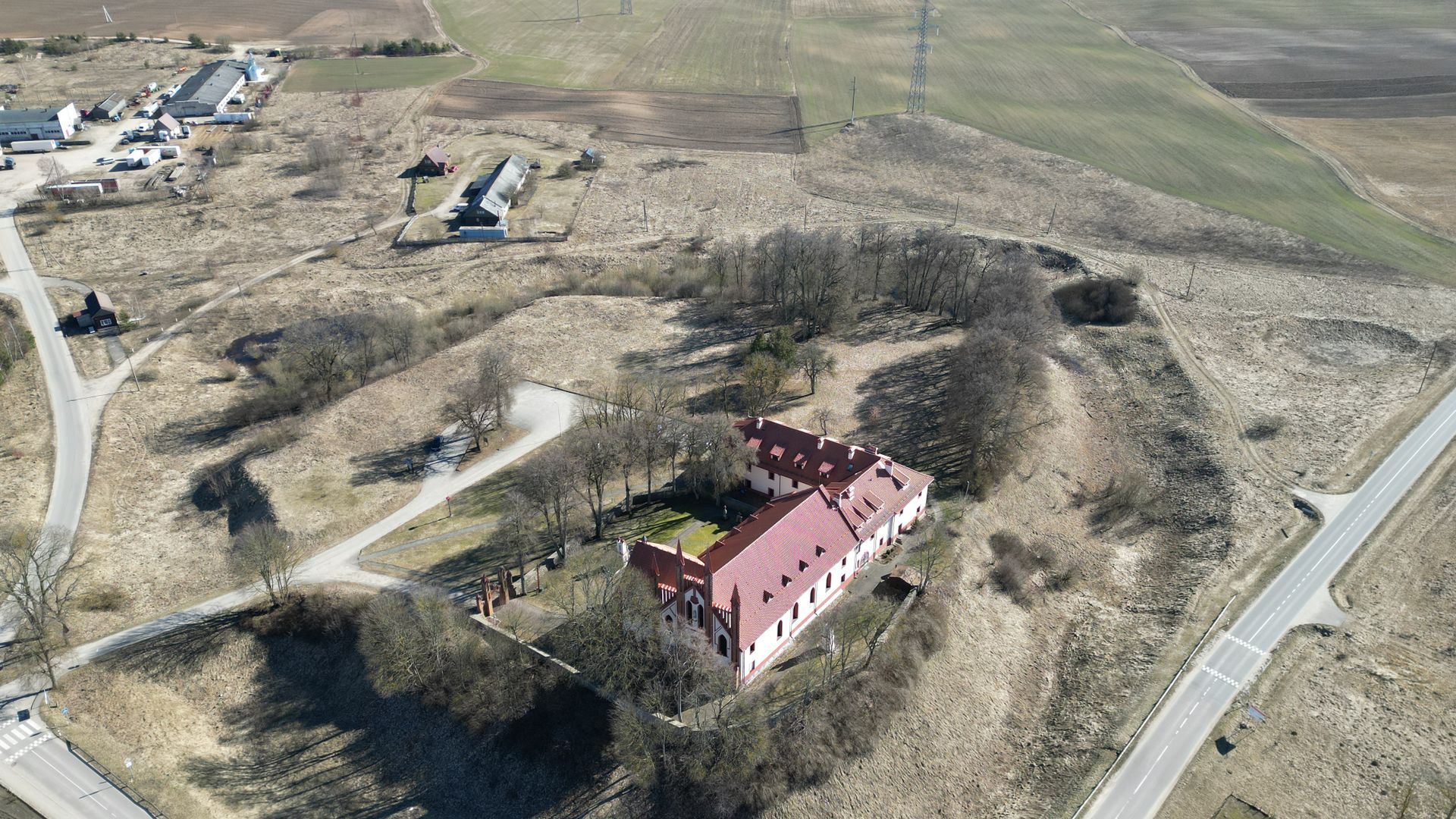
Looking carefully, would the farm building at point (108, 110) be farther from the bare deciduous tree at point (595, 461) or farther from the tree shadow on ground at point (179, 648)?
the bare deciduous tree at point (595, 461)

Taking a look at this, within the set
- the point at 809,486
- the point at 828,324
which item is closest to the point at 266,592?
the point at 809,486

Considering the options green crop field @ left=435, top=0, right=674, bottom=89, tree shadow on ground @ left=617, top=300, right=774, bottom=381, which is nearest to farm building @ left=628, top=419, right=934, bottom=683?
tree shadow on ground @ left=617, top=300, right=774, bottom=381

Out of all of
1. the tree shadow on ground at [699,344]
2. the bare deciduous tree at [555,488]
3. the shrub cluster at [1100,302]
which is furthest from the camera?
the shrub cluster at [1100,302]

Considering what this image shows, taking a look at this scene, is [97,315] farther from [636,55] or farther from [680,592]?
[636,55]

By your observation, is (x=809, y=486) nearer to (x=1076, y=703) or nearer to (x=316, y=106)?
(x=1076, y=703)

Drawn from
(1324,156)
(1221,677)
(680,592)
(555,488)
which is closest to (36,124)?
(555,488)

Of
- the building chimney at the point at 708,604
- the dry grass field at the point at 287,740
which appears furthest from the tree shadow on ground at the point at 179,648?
the building chimney at the point at 708,604
